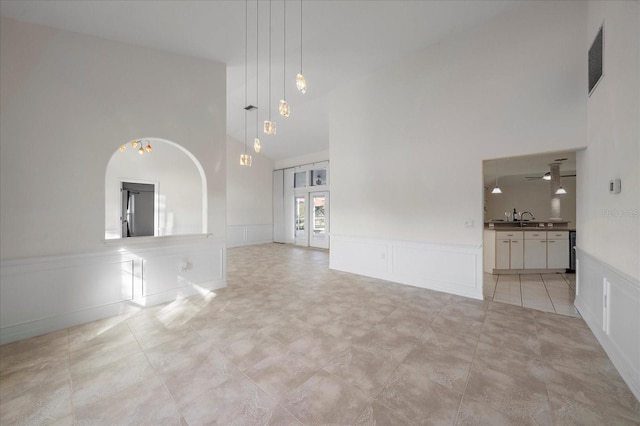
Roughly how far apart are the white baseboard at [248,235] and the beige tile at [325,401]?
26.2 ft

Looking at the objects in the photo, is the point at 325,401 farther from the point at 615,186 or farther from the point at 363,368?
the point at 615,186

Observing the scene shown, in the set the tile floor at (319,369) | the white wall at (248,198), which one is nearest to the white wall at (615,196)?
the tile floor at (319,369)

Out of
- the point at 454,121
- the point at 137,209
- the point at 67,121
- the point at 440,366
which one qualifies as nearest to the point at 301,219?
the point at 137,209

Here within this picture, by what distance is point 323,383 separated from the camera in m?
1.94

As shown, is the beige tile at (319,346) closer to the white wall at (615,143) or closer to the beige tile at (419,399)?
the beige tile at (419,399)

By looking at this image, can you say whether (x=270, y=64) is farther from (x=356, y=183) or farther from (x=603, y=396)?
(x=603, y=396)

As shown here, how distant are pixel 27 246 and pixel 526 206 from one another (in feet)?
41.6

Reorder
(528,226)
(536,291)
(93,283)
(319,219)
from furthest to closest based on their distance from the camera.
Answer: (319,219), (528,226), (536,291), (93,283)

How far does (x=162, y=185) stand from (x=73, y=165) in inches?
174

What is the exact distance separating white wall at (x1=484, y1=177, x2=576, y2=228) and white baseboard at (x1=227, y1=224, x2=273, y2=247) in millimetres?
8903

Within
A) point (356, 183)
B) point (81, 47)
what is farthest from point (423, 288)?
point (81, 47)

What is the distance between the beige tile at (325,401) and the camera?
5.33 feet

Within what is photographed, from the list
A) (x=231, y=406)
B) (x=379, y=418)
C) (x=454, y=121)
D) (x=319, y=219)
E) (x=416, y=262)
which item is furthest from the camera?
(x=319, y=219)

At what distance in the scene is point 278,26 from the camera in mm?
3453
